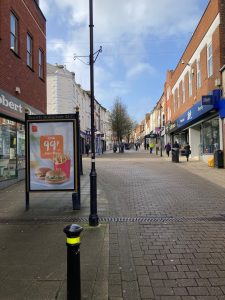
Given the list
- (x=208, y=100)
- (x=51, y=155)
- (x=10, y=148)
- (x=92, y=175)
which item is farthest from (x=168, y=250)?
(x=208, y=100)

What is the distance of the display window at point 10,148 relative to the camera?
12.2m

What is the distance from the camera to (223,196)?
10.2 m

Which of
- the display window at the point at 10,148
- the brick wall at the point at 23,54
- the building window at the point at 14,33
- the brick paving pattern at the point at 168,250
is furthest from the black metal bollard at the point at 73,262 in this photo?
the building window at the point at 14,33

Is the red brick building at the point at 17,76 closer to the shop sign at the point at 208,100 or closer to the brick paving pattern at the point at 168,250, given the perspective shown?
the brick paving pattern at the point at 168,250

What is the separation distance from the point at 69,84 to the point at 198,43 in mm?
16222

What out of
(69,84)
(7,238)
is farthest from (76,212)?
(69,84)

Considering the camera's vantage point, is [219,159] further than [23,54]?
Yes

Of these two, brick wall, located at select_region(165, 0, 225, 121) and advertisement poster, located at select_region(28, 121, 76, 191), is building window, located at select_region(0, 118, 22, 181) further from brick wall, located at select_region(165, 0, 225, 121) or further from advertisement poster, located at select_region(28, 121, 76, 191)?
brick wall, located at select_region(165, 0, 225, 121)

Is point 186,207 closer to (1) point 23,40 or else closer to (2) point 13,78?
(2) point 13,78

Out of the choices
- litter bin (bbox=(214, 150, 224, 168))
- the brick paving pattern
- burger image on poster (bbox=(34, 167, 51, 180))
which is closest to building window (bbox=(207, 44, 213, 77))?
litter bin (bbox=(214, 150, 224, 168))

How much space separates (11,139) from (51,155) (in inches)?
203

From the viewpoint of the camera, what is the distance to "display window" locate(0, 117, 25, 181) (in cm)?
1225

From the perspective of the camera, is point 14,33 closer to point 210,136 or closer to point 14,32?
point 14,32

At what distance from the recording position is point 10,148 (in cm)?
1315
